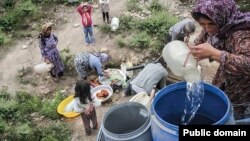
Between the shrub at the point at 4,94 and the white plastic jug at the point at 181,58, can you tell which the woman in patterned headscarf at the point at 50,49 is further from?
the white plastic jug at the point at 181,58

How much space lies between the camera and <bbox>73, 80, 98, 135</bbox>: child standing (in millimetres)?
5262

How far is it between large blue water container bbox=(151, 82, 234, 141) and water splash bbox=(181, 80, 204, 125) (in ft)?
0.09

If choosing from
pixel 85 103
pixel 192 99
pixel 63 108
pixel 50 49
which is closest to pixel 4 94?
pixel 50 49

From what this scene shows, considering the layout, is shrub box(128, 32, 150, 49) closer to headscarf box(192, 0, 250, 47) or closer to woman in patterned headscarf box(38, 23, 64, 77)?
woman in patterned headscarf box(38, 23, 64, 77)

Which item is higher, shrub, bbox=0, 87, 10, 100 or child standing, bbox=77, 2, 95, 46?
child standing, bbox=77, 2, 95, 46

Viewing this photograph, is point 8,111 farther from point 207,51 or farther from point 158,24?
point 207,51

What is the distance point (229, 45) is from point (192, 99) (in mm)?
463

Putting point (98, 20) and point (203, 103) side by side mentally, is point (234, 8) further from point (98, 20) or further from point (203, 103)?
point (98, 20)

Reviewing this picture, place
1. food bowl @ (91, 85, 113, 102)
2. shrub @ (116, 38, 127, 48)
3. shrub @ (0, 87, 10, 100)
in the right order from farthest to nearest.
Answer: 1. shrub @ (116, 38, 127, 48)
2. shrub @ (0, 87, 10, 100)
3. food bowl @ (91, 85, 113, 102)

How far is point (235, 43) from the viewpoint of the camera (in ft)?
8.08

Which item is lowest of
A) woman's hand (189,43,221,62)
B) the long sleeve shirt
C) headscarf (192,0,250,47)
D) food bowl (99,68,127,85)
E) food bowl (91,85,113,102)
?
food bowl (91,85,113,102)

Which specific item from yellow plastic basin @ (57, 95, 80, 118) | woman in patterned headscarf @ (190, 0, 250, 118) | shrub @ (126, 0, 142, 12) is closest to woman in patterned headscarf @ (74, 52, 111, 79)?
yellow plastic basin @ (57, 95, 80, 118)

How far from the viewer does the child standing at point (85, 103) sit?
17.3 feet

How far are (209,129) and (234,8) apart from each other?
36.7 inches
